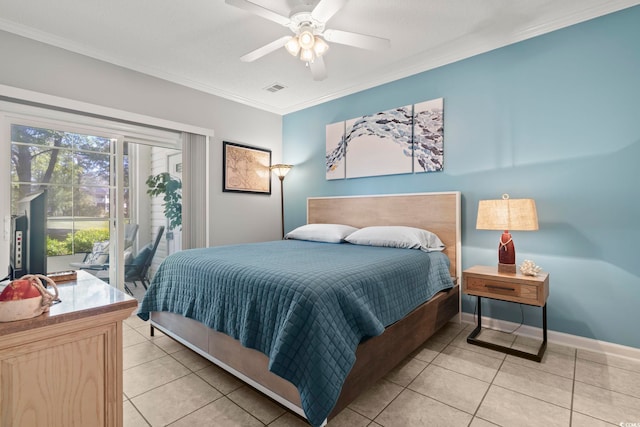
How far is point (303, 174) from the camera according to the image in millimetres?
4430

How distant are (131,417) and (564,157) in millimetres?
3418

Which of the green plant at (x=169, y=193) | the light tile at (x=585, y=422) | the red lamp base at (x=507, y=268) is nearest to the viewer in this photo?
the light tile at (x=585, y=422)

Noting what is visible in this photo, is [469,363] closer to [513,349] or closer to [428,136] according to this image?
[513,349]

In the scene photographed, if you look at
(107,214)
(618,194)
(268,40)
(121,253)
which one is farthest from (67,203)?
(618,194)

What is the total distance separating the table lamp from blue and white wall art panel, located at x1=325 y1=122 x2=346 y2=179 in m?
1.85

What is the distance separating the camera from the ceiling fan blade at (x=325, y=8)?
1.86m

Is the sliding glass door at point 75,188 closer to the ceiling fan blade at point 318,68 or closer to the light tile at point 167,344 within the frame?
the light tile at point 167,344

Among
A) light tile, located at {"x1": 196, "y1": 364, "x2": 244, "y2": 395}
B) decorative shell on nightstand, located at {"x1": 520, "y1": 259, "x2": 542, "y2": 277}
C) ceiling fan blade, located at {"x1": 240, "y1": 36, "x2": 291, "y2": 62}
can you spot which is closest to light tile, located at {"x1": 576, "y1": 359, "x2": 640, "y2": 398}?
decorative shell on nightstand, located at {"x1": 520, "y1": 259, "x2": 542, "y2": 277}

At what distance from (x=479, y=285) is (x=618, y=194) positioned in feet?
3.86

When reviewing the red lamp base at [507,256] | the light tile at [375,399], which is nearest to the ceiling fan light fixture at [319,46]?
the red lamp base at [507,256]

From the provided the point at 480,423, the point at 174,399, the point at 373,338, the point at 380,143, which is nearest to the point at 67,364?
the point at 174,399

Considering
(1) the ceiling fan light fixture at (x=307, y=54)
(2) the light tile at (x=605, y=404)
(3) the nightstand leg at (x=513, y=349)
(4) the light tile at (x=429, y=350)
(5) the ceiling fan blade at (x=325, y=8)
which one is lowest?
(2) the light tile at (x=605, y=404)

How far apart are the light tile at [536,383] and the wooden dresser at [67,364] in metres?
2.10

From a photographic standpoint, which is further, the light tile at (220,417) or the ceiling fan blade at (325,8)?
the ceiling fan blade at (325,8)
